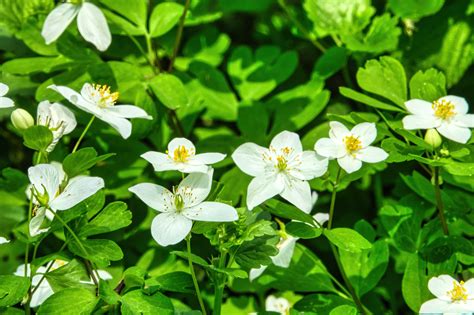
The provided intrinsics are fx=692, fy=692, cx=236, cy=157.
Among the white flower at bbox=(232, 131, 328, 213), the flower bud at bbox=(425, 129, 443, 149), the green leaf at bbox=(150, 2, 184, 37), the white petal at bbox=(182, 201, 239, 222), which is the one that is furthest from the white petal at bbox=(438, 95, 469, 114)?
the green leaf at bbox=(150, 2, 184, 37)

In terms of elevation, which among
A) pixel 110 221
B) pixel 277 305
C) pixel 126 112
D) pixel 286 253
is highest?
pixel 126 112

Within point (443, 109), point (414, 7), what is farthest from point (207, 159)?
point (414, 7)

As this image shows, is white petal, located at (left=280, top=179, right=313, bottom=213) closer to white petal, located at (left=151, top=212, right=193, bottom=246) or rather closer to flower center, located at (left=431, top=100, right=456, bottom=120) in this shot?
white petal, located at (left=151, top=212, right=193, bottom=246)

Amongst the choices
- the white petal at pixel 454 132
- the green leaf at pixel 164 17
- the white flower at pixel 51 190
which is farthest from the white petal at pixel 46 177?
the white petal at pixel 454 132

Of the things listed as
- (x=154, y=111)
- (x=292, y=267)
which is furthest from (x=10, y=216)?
(x=292, y=267)

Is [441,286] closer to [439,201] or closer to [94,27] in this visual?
[439,201]

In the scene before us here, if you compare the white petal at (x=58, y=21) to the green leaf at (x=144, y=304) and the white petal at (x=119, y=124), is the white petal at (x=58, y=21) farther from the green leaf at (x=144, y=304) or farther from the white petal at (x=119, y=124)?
the green leaf at (x=144, y=304)
